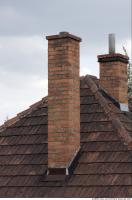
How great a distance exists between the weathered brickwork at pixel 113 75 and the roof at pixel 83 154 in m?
1.35

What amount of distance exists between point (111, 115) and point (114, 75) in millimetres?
3688

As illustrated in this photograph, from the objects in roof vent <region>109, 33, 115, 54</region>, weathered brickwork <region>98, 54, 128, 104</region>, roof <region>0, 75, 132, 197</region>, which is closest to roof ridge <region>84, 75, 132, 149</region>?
roof <region>0, 75, 132, 197</region>

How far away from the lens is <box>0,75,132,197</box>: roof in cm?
1972

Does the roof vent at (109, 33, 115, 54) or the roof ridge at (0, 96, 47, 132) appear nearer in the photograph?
the roof ridge at (0, 96, 47, 132)

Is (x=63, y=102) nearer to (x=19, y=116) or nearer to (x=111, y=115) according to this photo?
(x=111, y=115)

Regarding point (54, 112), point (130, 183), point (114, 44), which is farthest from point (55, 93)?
point (114, 44)

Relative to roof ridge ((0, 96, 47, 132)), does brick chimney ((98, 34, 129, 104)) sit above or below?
above

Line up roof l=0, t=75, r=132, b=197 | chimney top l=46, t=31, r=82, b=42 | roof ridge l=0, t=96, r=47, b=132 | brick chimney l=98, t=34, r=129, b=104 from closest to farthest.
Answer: roof l=0, t=75, r=132, b=197
chimney top l=46, t=31, r=82, b=42
roof ridge l=0, t=96, r=47, b=132
brick chimney l=98, t=34, r=129, b=104

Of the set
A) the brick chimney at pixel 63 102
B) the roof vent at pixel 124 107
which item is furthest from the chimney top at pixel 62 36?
the roof vent at pixel 124 107

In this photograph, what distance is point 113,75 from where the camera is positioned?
82.9 feet

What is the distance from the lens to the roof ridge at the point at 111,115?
68.0 ft

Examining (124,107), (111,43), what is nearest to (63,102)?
(124,107)

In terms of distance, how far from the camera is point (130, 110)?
82.8 feet

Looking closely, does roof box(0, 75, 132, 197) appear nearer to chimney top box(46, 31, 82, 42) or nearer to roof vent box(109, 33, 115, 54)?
chimney top box(46, 31, 82, 42)
